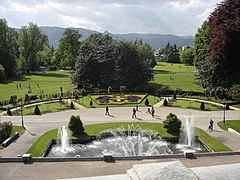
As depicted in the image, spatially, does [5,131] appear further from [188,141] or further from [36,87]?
[36,87]

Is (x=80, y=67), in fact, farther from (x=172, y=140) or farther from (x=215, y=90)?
(x=172, y=140)

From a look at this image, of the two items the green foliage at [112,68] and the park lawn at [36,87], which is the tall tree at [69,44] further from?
the green foliage at [112,68]

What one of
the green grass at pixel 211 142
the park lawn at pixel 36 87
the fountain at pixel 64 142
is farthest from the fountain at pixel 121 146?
the park lawn at pixel 36 87

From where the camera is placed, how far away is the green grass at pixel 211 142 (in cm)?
2682

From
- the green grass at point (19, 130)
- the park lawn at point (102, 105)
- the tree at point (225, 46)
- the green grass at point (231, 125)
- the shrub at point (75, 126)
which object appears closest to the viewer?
the shrub at point (75, 126)

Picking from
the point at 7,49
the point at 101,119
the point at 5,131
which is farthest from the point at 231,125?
the point at 7,49

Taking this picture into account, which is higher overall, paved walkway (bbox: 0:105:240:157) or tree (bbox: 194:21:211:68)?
tree (bbox: 194:21:211:68)

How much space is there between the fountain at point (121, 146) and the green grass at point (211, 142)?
146 cm

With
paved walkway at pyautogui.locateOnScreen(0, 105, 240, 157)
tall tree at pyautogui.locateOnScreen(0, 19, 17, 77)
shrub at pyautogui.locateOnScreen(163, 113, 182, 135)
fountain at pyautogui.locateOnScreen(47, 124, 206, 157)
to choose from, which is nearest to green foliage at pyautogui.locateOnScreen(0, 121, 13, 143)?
paved walkway at pyautogui.locateOnScreen(0, 105, 240, 157)

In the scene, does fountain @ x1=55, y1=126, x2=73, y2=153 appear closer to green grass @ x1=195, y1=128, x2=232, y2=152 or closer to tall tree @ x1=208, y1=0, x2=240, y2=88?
green grass @ x1=195, y1=128, x2=232, y2=152

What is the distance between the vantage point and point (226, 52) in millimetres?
47844

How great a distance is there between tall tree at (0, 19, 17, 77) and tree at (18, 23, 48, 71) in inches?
119

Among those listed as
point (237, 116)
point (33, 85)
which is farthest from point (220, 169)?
point (33, 85)

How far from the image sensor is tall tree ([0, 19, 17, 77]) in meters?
83.8
